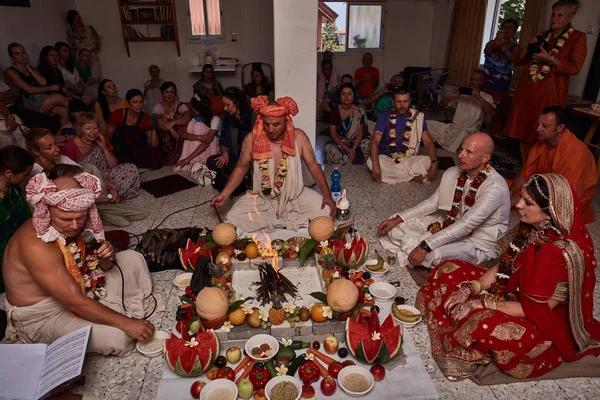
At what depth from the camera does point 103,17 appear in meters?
8.55

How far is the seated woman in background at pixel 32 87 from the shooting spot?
580 centimetres

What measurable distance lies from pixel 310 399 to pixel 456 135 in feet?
19.0

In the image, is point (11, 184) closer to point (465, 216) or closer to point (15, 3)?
point (465, 216)

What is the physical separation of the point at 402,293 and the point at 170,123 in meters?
4.28

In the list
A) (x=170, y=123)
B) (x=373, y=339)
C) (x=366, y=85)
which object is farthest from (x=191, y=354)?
(x=366, y=85)

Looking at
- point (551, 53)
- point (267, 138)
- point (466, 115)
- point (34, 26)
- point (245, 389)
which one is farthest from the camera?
point (466, 115)

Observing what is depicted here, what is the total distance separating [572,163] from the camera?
13.3 feet

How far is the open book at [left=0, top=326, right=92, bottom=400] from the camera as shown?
6.69 ft

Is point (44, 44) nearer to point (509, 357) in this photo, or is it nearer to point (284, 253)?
point (284, 253)

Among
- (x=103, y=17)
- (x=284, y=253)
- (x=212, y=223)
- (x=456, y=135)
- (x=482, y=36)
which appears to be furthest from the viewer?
(x=482, y=36)

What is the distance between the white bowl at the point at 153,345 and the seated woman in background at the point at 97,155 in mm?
2656

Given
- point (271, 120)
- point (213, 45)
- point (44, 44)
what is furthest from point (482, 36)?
point (44, 44)

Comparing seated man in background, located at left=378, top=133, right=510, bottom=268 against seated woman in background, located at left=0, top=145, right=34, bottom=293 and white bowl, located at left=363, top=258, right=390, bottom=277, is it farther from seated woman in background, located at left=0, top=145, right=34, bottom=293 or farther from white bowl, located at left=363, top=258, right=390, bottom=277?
seated woman in background, located at left=0, top=145, right=34, bottom=293

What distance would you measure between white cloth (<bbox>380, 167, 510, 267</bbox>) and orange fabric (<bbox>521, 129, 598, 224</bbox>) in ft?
3.91
